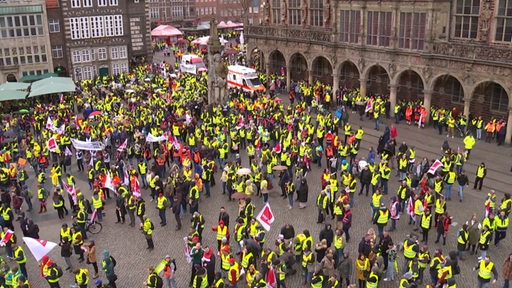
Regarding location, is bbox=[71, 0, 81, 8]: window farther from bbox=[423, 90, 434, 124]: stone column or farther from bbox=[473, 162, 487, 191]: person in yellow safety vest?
bbox=[473, 162, 487, 191]: person in yellow safety vest

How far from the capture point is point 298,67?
5294 centimetres

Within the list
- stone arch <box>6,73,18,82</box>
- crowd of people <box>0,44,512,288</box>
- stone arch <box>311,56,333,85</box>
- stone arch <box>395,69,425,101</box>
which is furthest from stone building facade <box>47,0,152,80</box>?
stone arch <box>395,69,425,101</box>

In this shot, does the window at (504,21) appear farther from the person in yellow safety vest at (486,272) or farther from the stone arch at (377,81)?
the person in yellow safety vest at (486,272)

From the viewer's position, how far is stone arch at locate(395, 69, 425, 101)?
131 feet

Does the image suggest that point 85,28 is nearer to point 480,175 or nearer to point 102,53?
point 102,53

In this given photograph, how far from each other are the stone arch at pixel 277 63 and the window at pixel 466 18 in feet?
69.9

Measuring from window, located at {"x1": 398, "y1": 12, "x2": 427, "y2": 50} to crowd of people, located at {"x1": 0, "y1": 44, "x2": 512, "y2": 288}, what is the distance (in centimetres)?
443

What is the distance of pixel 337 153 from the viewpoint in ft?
94.1

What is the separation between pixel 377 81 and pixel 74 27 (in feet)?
110

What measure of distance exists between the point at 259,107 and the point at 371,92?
11.6m

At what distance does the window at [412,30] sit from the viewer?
118ft

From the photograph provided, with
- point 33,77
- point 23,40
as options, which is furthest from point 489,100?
point 23,40

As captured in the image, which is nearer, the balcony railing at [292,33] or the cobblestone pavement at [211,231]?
the cobblestone pavement at [211,231]

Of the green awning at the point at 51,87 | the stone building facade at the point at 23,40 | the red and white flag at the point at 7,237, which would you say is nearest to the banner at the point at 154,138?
the red and white flag at the point at 7,237
